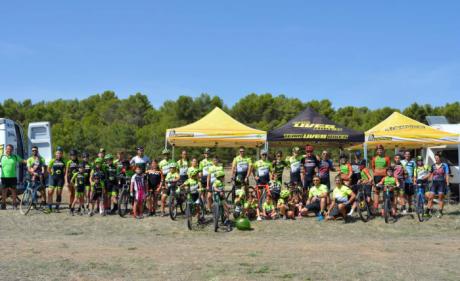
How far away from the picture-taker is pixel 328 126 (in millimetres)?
14211

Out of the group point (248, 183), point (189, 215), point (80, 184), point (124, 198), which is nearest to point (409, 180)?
point (248, 183)

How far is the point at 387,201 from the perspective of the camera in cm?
1123

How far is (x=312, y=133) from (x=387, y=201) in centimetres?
353

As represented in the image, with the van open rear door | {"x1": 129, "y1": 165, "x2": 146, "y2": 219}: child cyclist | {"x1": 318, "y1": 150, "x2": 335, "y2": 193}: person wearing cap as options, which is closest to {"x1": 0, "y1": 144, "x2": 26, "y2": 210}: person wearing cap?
the van open rear door

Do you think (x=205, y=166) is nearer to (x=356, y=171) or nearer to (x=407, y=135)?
(x=356, y=171)

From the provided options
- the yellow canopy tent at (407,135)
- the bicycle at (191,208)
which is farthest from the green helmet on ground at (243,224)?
the yellow canopy tent at (407,135)

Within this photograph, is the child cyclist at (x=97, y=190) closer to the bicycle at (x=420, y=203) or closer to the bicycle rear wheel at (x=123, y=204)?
the bicycle rear wheel at (x=123, y=204)

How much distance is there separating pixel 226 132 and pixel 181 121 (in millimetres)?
31514

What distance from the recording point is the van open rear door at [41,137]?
14.7 meters

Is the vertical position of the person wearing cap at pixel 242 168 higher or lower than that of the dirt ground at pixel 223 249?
higher

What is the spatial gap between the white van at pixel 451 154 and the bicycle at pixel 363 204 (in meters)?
4.54

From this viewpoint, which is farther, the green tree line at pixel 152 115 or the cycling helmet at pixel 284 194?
the green tree line at pixel 152 115

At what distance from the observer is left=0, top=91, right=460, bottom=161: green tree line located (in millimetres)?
40312

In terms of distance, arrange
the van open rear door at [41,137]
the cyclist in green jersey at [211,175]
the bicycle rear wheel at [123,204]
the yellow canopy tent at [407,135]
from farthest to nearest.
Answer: the van open rear door at [41,137] → the yellow canopy tent at [407,135] → the bicycle rear wheel at [123,204] → the cyclist in green jersey at [211,175]
